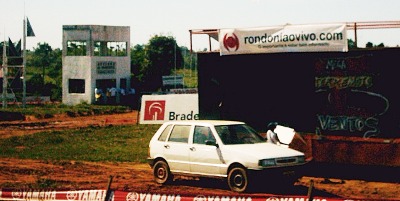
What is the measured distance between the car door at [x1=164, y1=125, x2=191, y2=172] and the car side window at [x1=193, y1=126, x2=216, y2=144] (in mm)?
217

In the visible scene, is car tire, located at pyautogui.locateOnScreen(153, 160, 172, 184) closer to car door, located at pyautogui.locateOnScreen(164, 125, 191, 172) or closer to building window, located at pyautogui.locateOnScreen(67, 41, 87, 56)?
car door, located at pyautogui.locateOnScreen(164, 125, 191, 172)

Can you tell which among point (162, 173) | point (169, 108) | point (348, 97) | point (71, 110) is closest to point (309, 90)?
point (348, 97)

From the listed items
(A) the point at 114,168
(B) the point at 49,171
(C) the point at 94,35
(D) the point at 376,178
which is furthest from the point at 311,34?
(C) the point at 94,35

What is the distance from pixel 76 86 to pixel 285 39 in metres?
41.1

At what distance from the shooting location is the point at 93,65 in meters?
55.2

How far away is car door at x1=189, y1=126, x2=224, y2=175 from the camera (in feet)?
45.6

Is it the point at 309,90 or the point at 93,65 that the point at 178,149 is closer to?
the point at 309,90

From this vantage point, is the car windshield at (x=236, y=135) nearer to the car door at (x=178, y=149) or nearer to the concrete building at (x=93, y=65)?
the car door at (x=178, y=149)

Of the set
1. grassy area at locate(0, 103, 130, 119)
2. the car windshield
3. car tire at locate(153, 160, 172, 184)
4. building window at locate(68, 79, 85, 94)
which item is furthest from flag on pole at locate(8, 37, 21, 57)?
the car windshield

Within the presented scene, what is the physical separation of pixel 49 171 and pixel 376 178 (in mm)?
9592

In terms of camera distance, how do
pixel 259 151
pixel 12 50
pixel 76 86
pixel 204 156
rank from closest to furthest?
pixel 259 151 < pixel 204 156 < pixel 12 50 < pixel 76 86

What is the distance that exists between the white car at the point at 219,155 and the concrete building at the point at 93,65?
40.1 metres

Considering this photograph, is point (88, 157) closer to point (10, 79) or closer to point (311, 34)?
point (311, 34)

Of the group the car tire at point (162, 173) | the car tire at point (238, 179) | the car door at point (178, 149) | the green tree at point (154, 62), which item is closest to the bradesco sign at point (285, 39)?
the car door at point (178, 149)
